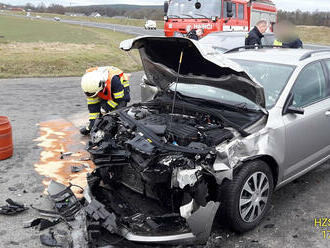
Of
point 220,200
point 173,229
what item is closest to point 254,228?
point 220,200

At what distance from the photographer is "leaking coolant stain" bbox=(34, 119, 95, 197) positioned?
4438 millimetres

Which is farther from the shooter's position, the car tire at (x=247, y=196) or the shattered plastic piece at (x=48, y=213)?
the shattered plastic piece at (x=48, y=213)

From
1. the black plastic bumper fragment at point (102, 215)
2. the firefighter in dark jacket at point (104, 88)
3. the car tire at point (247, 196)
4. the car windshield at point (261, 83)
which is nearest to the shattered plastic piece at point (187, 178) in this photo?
the car tire at point (247, 196)

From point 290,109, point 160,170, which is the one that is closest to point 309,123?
point 290,109

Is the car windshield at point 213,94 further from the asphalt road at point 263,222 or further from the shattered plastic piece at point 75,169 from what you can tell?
the shattered plastic piece at point 75,169

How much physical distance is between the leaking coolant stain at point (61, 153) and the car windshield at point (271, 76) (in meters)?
2.38

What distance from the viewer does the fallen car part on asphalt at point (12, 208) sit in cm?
357

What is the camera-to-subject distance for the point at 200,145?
2957 millimetres

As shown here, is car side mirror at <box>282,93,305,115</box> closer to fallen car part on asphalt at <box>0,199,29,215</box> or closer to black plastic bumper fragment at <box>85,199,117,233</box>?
black plastic bumper fragment at <box>85,199,117,233</box>

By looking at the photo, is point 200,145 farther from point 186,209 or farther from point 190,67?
point 190,67

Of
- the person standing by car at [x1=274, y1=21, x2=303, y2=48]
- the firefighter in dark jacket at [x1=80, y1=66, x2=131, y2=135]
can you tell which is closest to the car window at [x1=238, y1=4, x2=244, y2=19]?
the person standing by car at [x1=274, y1=21, x2=303, y2=48]

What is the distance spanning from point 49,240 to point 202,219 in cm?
139

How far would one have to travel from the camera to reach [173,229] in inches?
115

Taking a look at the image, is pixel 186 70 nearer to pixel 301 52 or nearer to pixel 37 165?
pixel 301 52
